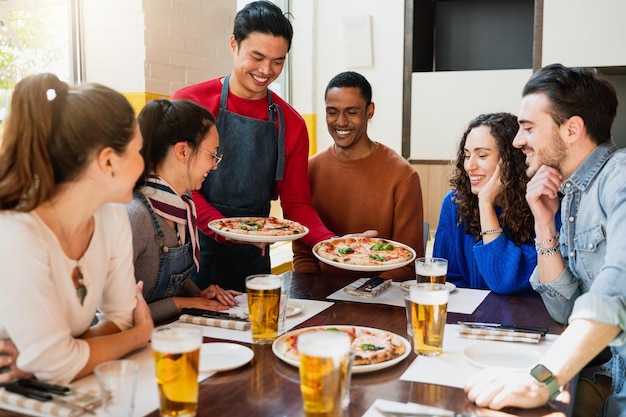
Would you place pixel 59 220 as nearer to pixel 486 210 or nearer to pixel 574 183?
pixel 574 183

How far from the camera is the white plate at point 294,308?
67.0 inches

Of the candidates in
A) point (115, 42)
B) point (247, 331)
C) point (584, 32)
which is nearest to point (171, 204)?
point (247, 331)

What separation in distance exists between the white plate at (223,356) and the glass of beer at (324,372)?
0.31m

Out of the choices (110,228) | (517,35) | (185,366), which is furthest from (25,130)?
(517,35)

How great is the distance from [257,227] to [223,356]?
921 millimetres

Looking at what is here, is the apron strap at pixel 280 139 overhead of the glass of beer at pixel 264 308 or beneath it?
overhead

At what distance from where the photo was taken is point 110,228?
1449 mm

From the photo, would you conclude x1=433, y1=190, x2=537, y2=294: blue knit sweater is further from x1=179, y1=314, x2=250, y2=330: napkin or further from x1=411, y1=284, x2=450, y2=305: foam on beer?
x1=179, y1=314, x2=250, y2=330: napkin

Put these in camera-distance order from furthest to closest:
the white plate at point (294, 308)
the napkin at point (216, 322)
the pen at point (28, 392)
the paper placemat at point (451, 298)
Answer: the paper placemat at point (451, 298) < the white plate at point (294, 308) < the napkin at point (216, 322) < the pen at point (28, 392)

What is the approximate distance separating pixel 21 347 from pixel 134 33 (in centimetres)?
257

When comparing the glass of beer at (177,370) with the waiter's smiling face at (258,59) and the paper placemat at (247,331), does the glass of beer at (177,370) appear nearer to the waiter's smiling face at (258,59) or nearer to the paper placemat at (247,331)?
the paper placemat at (247,331)

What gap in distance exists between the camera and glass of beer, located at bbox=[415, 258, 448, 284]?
178cm

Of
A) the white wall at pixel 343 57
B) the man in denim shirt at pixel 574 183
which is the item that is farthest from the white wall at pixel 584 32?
the man in denim shirt at pixel 574 183

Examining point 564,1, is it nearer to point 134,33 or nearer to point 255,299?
point 134,33
